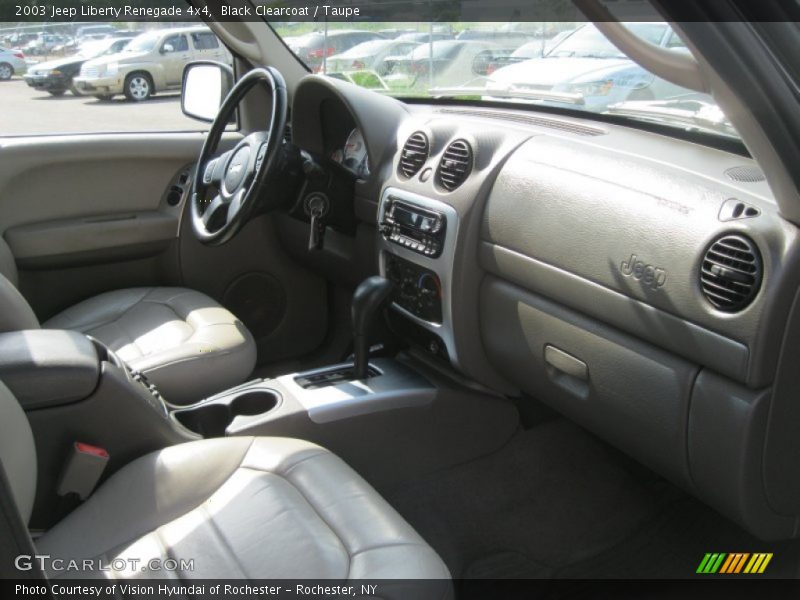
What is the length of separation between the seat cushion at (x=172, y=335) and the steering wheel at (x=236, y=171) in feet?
0.89

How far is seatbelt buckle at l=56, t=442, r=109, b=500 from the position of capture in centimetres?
151

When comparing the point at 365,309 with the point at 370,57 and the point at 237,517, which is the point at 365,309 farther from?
the point at 370,57

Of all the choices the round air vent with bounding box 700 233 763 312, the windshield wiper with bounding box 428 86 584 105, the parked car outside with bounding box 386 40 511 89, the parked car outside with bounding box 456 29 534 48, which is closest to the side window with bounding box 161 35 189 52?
the parked car outside with bounding box 386 40 511 89

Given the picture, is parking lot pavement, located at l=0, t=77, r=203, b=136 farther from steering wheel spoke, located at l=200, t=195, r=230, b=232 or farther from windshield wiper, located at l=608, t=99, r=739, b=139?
windshield wiper, located at l=608, t=99, r=739, b=139

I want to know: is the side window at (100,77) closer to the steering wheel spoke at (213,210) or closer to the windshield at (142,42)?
the windshield at (142,42)

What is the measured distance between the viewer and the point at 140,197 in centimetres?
295

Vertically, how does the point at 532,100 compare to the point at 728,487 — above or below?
above

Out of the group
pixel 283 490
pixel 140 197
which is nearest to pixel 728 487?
pixel 283 490

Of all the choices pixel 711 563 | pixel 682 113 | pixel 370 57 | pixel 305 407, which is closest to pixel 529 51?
pixel 682 113

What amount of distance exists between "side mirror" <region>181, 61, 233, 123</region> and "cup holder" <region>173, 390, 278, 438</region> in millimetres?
1240

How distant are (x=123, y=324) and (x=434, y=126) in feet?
3.71

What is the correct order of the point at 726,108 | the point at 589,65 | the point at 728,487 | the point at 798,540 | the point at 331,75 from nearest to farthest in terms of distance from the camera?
the point at 726,108
the point at 728,487
the point at 798,540
the point at 589,65
the point at 331,75

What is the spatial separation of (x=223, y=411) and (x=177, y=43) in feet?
5.22

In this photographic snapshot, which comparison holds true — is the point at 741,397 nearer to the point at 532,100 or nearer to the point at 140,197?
the point at 532,100
